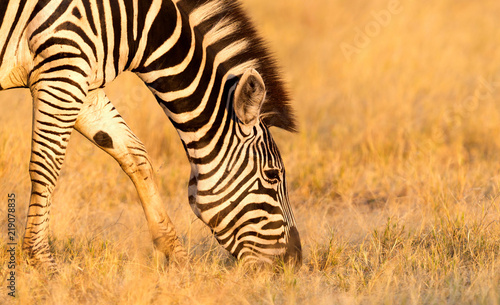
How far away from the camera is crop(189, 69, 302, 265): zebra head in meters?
3.93

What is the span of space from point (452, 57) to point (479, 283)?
292 inches

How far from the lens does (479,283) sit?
3711 mm

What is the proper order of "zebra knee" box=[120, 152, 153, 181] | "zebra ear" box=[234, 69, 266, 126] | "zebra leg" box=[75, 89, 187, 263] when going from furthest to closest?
"zebra knee" box=[120, 152, 153, 181]
"zebra leg" box=[75, 89, 187, 263]
"zebra ear" box=[234, 69, 266, 126]

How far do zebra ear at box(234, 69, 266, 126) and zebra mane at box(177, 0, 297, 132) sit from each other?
0.61 feet

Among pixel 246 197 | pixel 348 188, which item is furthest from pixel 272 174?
pixel 348 188

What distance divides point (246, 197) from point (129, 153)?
108 cm

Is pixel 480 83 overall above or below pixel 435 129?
above

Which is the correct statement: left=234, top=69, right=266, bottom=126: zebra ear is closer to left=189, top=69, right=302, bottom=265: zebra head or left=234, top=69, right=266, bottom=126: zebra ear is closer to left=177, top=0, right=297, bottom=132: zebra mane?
left=189, top=69, right=302, bottom=265: zebra head

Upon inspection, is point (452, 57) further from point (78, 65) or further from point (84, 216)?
point (78, 65)

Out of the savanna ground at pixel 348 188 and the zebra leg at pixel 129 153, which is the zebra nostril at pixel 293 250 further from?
the zebra leg at pixel 129 153

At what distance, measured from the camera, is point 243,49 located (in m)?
4.08

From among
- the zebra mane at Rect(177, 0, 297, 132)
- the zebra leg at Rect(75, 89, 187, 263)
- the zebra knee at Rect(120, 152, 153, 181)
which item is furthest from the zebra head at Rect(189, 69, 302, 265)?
the zebra knee at Rect(120, 152, 153, 181)

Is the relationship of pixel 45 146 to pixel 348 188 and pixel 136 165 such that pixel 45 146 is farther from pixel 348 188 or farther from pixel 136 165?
pixel 348 188

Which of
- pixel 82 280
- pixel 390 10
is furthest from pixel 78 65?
pixel 390 10
